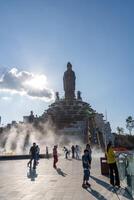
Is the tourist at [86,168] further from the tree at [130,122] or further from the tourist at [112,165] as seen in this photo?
the tree at [130,122]

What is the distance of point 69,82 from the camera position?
9500 centimetres

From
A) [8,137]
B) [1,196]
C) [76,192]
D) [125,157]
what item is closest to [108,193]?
[76,192]

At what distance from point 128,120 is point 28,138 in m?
68.1

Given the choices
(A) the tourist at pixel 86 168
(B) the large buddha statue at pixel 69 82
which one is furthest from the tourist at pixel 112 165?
(B) the large buddha statue at pixel 69 82

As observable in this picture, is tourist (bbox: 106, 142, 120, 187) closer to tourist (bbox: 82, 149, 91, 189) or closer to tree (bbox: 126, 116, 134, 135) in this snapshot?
tourist (bbox: 82, 149, 91, 189)

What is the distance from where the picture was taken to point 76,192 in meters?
14.0

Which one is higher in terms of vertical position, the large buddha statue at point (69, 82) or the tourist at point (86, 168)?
the large buddha statue at point (69, 82)

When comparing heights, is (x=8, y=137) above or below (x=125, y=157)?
above

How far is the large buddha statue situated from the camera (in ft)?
309

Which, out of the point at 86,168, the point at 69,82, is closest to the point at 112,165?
the point at 86,168

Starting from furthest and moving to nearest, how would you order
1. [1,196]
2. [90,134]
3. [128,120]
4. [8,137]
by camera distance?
[128,120] → [8,137] → [90,134] → [1,196]

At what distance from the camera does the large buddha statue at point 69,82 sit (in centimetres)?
9412

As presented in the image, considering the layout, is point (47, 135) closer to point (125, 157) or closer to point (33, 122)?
point (33, 122)

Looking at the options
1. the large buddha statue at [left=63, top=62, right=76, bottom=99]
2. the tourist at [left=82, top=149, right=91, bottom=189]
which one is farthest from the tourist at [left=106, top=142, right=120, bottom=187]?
the large buddha statue at [left=63, top=62, right=76, bottom=99]
